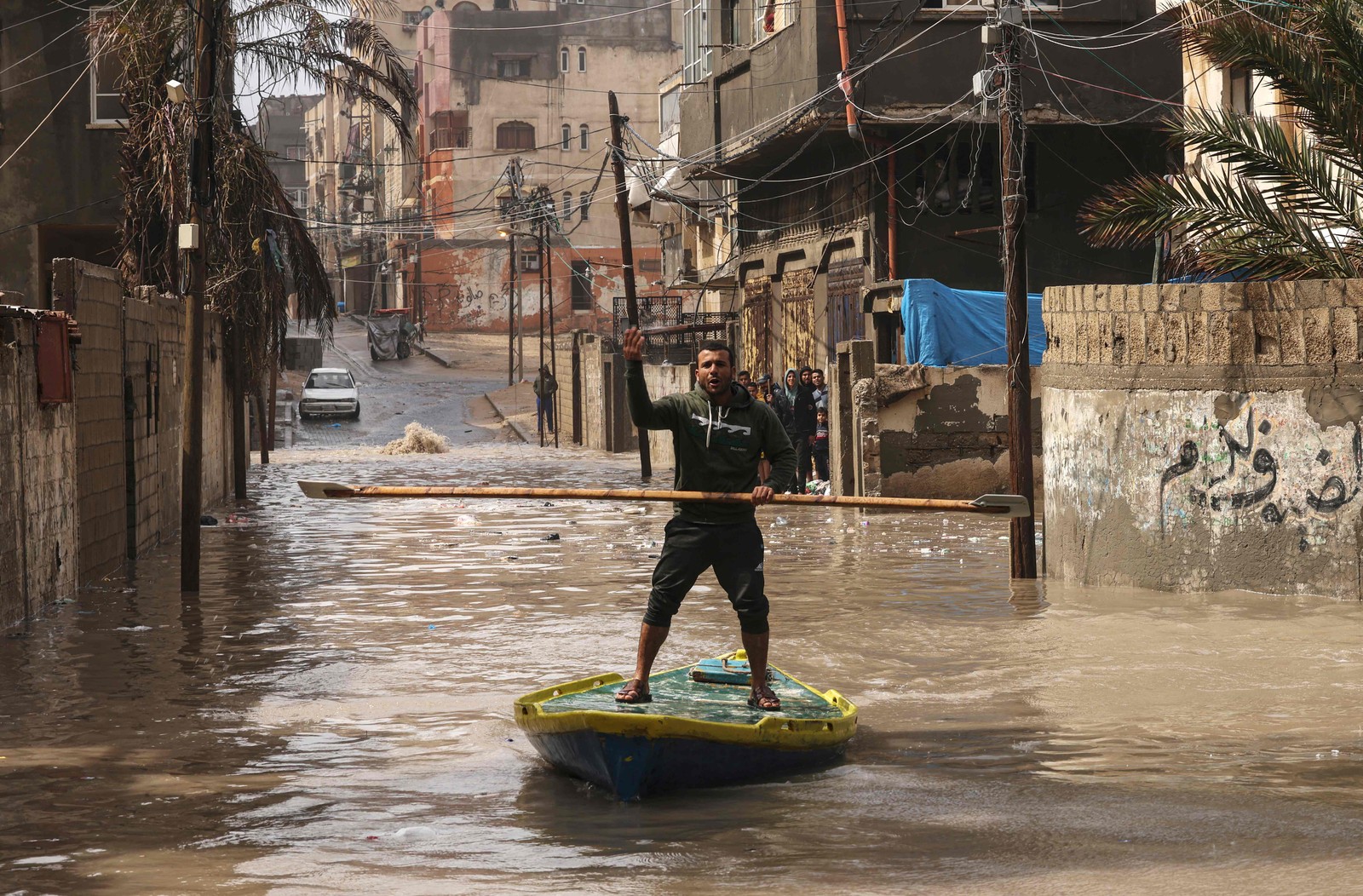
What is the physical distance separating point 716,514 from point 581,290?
210 ft

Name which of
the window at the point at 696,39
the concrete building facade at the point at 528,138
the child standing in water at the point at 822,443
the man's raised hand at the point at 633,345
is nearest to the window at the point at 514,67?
the concrete building facade at the point at 528,138

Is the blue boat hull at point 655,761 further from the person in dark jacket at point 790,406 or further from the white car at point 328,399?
the white car at point 328,399

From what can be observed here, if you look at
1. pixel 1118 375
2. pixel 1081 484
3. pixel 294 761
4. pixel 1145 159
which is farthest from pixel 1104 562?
pixel 1145 159

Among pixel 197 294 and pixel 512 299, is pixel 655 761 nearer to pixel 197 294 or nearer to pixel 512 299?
pixel 197 294

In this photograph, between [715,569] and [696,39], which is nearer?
[715,569]

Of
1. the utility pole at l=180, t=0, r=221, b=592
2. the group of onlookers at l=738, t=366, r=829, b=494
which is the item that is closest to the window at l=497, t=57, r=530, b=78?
the group of onlookers at l=738, t=366, r=829, b=494

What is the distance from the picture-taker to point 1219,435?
42.3 feet

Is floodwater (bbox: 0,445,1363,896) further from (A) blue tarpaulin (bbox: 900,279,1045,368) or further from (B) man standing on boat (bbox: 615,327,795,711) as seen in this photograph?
(A) blue tarpaulin (bbox: 900,279,1045,368)

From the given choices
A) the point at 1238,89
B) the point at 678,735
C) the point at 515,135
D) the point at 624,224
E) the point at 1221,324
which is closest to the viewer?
the point at 678,735

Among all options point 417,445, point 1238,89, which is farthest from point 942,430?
point 417,445

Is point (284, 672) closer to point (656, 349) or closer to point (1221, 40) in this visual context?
point (1221, 40)

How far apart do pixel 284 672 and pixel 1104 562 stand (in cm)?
682

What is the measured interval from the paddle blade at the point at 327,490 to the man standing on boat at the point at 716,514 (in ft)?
5.25

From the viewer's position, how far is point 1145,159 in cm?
2942
